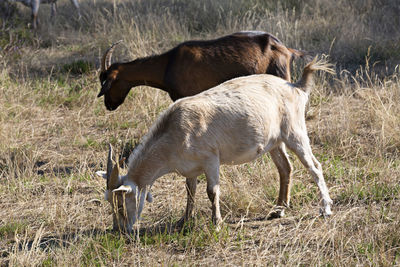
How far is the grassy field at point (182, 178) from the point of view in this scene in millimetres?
4848

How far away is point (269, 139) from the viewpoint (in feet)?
17.5

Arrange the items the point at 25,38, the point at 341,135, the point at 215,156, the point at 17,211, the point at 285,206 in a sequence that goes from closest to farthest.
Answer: the point at 215,156 → the point at 285,206 → the point at 17,211 → the point at 341,135 → the point at 25,38

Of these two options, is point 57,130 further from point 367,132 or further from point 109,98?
point 367,132

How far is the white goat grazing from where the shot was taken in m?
5.04

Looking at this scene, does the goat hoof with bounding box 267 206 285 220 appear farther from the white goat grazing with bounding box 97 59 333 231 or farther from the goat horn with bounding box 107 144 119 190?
the goat horn with bounding box 107 144 119 190

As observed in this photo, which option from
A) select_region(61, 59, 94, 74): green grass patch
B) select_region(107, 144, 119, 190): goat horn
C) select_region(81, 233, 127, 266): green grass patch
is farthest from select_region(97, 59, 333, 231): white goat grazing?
select_region(61, 59, 94, 74): green grass patch

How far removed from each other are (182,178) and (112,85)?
2.10 m

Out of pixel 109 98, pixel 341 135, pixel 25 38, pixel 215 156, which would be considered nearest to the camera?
pixel 215 156

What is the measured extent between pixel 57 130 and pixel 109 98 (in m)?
1.09

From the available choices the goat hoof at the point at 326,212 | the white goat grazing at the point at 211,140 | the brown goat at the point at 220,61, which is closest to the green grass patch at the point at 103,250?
the white goat grazing at the point at 211,140

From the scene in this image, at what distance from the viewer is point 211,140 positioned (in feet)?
16.7

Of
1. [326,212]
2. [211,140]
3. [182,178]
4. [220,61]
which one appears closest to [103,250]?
[211,140]

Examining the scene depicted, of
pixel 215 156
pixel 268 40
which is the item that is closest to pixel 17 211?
pixel 215 156

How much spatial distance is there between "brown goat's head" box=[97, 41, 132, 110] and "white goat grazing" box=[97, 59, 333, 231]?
2880mm
